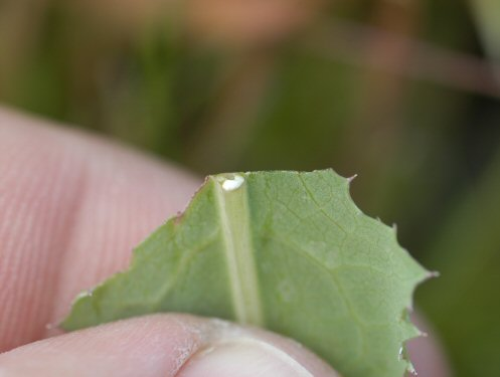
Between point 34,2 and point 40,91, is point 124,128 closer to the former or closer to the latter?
point 40,91

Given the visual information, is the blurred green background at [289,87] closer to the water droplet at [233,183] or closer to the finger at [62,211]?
the finger at [62,211]

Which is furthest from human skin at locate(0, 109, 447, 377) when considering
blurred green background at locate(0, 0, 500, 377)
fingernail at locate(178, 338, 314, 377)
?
blurred green background at locate(0, 0, 500, 377)

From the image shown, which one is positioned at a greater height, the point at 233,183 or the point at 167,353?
the point at 233,183

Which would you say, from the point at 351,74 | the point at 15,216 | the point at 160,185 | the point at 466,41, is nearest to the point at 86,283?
Result: the point at 15,216

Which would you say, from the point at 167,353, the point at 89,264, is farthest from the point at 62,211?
the point at 167,353

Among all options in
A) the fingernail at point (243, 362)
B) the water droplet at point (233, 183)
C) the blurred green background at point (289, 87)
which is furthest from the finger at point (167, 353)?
the blurred green background at point (289, 87)

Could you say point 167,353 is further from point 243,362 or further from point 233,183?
point 233,183

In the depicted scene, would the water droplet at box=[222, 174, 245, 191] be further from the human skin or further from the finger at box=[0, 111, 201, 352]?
the finger at box=[0, 111, 201, 352]
